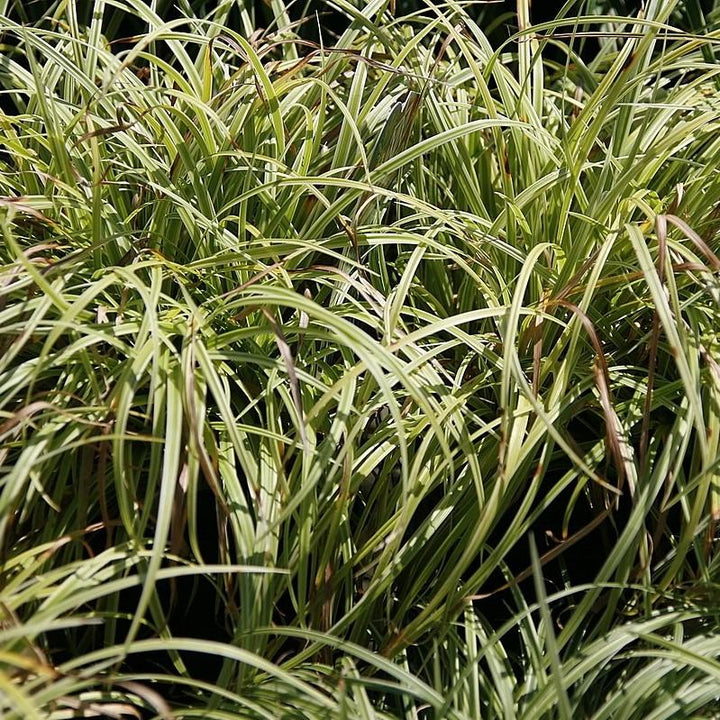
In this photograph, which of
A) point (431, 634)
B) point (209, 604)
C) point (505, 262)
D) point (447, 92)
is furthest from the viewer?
point (447, 92)

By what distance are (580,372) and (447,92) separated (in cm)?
63

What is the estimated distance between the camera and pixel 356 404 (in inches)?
47.6

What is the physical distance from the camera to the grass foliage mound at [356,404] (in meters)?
1.04

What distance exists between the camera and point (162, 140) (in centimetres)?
144

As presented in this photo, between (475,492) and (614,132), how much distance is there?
0.66 metres

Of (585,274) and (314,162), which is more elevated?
(314,162)

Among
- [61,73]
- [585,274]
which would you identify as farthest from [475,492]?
[61,73]

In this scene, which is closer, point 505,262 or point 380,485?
point 380,485

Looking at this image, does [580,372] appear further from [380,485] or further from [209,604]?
[209,604]

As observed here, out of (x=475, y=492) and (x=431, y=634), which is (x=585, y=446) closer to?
(x=475, y=492)

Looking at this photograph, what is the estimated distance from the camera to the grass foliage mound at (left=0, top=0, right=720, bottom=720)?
3.42 feet

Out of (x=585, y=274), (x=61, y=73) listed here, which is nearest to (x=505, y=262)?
(x=585, y=274)

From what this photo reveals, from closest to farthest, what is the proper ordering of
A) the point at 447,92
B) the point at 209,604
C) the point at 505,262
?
the point at 209,604 → the point at 505,262 → the point at 447,92

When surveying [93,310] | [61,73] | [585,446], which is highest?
[61,73]
